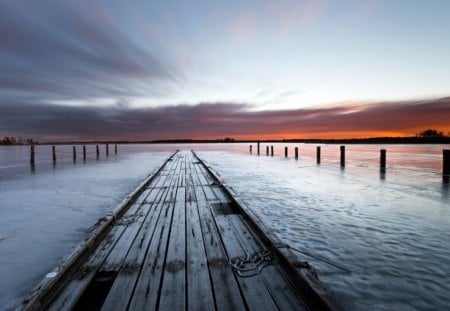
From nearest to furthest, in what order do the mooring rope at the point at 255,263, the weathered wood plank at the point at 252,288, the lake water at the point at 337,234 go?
the weathered wood plank at the point at 252,288 < the mooring rope at the point at 255,263 < the lake water at the point at 337,234

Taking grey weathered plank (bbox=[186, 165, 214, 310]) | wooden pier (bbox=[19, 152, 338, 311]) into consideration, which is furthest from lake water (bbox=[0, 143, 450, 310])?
grey weathered plank (bbox=[186, 165, 214, 310])

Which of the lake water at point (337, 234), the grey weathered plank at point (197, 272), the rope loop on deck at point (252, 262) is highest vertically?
the rope loop on deck at point (252, 262)

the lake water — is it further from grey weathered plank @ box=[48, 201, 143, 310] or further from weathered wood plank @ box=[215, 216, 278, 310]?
weathered wood plank @ box=[215, 216, 278, 310]

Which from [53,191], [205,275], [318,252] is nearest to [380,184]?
→ [318,252]

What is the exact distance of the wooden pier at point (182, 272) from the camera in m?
2.52

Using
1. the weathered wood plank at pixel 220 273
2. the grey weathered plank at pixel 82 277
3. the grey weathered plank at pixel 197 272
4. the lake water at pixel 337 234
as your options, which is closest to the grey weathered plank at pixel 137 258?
the grey weathered plank at pixel 82 277

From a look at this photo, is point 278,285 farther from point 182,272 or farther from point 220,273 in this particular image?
point 182,272

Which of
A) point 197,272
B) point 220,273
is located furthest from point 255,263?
point 197,272

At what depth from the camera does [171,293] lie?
268 centimetres

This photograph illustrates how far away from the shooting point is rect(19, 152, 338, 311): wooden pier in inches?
99.0

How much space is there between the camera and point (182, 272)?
3113 mm

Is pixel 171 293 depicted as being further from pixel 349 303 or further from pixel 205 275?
pixel 349 303

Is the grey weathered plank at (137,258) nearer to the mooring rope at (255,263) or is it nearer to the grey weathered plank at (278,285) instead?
the mooring rope at (255,263)

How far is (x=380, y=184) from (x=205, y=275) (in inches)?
426
